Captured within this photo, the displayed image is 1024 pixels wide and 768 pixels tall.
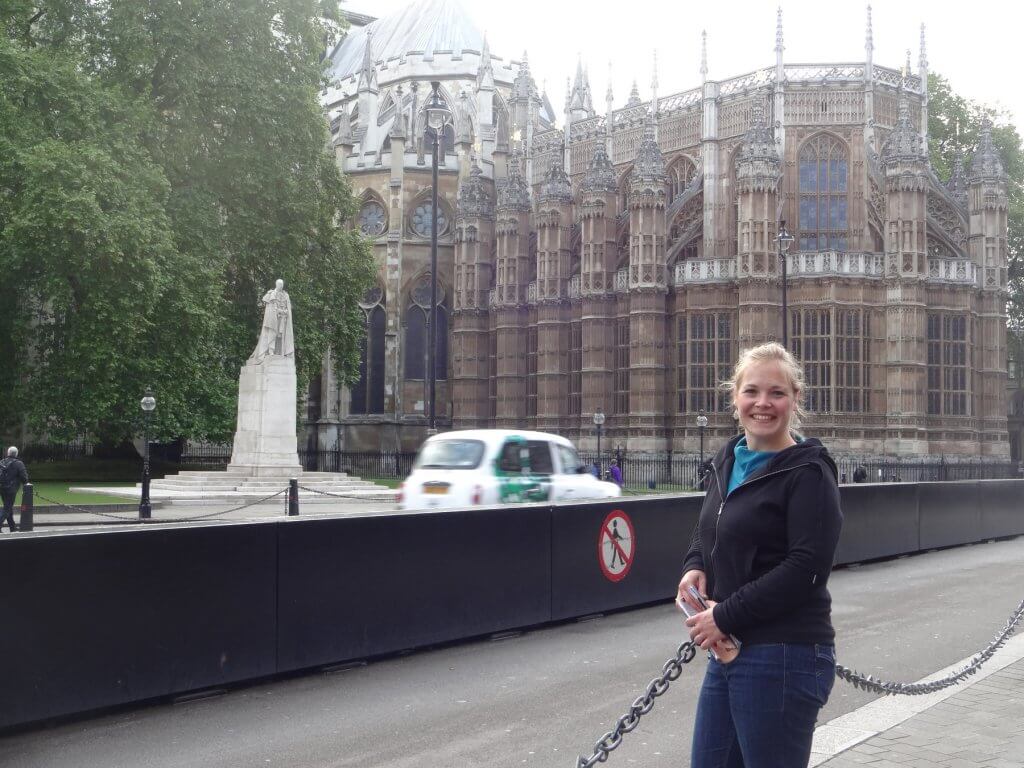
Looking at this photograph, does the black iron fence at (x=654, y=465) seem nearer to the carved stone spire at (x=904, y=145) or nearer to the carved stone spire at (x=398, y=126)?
the carved stone spire at (x=904, y=145)

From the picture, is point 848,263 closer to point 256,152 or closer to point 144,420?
point 256,152

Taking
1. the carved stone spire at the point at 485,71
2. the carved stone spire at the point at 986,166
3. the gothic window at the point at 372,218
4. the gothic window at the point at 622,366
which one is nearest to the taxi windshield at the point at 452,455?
the gothic window at the point at 622,366

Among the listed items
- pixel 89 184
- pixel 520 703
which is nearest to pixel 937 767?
pixel 520 703

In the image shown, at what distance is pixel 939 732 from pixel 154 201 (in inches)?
943

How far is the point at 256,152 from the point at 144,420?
311 inches

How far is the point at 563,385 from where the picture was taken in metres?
47.7

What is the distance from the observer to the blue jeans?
3.47 m

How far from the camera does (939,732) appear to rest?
622cm

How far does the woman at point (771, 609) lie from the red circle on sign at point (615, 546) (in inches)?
285

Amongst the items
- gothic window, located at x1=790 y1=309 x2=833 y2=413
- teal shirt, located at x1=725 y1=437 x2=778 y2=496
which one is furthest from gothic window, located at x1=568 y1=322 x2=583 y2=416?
teal shirt, located at x1=725 y1=437 x2=778 y2=496

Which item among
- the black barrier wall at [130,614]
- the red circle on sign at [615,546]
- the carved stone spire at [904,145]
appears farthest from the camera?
the carved stone spire at [904,145]

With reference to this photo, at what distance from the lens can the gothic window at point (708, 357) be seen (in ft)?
138

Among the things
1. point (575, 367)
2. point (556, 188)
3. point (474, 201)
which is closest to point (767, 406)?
point (575, 367)

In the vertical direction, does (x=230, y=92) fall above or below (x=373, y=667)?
above
